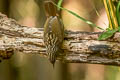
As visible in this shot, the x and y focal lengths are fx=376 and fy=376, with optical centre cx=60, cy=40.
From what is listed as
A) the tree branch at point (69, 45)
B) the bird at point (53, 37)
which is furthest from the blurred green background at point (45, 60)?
the bird at point (53, 37)

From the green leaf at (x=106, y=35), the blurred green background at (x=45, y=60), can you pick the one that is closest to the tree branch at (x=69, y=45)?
the green leaf at (x=106, y=35)

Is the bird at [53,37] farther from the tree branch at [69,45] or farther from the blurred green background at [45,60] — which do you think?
the blurred green background at [45,60]

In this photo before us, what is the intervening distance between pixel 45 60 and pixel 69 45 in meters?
1.84

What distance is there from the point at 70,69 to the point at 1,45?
2103 millimetres

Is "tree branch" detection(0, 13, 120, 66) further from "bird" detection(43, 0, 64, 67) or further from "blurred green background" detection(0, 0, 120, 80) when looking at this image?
"blurred green background" detection(0, 0, 120, 80)

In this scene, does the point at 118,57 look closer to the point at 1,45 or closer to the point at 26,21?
the point at 1,45

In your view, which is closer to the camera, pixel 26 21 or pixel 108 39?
pixel 108 39

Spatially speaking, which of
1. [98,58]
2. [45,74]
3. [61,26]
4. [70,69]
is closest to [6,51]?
[61,26]

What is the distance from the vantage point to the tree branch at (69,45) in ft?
5.03

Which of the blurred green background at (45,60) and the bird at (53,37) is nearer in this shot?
the bird at (53,37)

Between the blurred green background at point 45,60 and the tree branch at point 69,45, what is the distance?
5.35 feet

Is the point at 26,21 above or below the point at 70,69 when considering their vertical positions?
above

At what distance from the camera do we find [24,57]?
3.94 meters

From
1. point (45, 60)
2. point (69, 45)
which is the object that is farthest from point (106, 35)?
point (45, 60)
